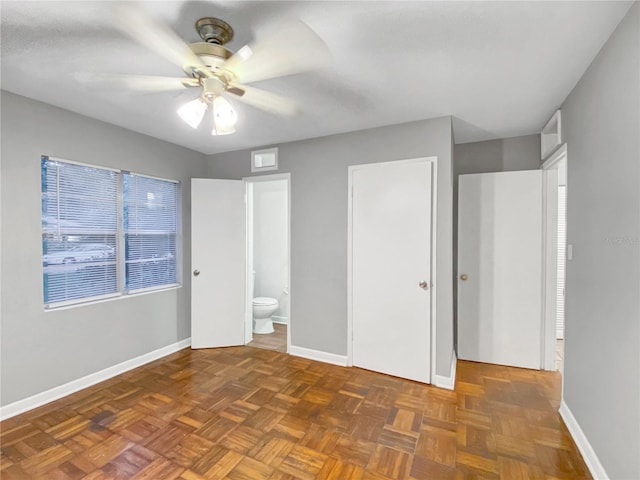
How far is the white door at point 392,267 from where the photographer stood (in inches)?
111

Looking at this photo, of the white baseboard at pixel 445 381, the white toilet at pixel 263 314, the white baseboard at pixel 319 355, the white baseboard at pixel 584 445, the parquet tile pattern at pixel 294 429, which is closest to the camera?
the white baseboard at pixel 584 445

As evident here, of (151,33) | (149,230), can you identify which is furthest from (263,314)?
(151,33)

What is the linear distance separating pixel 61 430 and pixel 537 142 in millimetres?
4842

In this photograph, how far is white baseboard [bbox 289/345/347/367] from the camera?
322 cm

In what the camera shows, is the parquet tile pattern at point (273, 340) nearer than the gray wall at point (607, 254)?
No

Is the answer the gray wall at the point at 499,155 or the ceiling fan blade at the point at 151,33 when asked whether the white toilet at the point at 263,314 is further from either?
the ceiling fan blade at the point at 151,33

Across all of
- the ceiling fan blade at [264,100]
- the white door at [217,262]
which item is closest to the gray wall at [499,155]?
the ceiling fan blade at [264,100]

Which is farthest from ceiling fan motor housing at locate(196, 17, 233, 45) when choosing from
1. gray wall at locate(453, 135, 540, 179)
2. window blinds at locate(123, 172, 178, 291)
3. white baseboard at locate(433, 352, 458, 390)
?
white baseboard at locate(433, 352, 458, 390)

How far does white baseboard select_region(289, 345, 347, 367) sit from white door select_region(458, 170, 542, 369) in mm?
1344

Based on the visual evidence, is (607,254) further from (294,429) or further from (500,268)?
(294,429)

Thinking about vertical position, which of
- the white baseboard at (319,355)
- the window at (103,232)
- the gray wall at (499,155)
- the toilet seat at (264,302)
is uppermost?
the gray wall at (499,155)

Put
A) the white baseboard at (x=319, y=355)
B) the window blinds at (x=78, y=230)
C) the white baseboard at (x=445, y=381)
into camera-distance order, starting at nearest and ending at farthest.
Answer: the window blinds at (x=78, y=230)
the white baseboard at (x=445, y=381)
the white baseboard at (x=319, y=355)

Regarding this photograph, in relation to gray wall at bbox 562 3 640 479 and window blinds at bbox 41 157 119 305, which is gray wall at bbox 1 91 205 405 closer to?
window blinds at bbox 41 157 119 305

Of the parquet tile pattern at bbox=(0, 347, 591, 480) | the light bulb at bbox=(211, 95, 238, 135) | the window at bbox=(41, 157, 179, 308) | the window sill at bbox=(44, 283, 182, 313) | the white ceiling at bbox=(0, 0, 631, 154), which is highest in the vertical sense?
the white ceiling at bbox=(0, 0, 631, 154)
